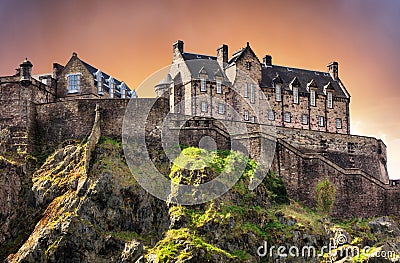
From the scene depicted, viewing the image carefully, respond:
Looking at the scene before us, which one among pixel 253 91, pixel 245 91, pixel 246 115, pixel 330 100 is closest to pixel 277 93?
pixel 253 91

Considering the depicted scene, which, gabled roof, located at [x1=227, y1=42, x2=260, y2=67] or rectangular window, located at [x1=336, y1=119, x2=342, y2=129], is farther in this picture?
rectangular window, located at [x1=336, y1=119, x2=342, y2=129]

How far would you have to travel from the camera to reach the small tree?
2288 inches

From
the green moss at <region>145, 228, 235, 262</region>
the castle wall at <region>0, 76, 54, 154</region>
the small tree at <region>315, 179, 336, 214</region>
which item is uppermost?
the castle wall at <region>0, 76, 54, 154</region>

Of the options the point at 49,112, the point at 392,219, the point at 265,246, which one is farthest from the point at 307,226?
the point at 49,112

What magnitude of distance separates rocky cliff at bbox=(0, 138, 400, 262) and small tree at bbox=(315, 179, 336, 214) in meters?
1.60

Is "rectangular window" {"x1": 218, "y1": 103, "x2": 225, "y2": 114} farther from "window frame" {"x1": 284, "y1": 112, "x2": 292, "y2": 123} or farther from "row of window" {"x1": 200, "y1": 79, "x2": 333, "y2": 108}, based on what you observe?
"window frame" {"x1": 284, "y1": 112, "x2": 292, "y2": 123}

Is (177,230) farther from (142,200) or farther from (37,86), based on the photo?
(37,86)

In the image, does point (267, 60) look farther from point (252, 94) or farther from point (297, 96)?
point (252, 94)

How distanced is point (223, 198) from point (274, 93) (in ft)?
64.5

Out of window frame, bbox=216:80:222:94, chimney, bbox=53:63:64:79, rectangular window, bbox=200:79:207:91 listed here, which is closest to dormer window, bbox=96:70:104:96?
chimney, bbox=53:63:64:79

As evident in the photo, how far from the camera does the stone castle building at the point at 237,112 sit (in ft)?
189

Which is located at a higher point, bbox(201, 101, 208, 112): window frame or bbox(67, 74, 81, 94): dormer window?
bbox(67, 74, 81, 94): dormer window

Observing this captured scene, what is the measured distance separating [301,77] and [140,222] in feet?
94.2

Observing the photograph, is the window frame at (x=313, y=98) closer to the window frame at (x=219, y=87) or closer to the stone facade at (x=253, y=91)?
the stone facade at (x=253, y=91)
